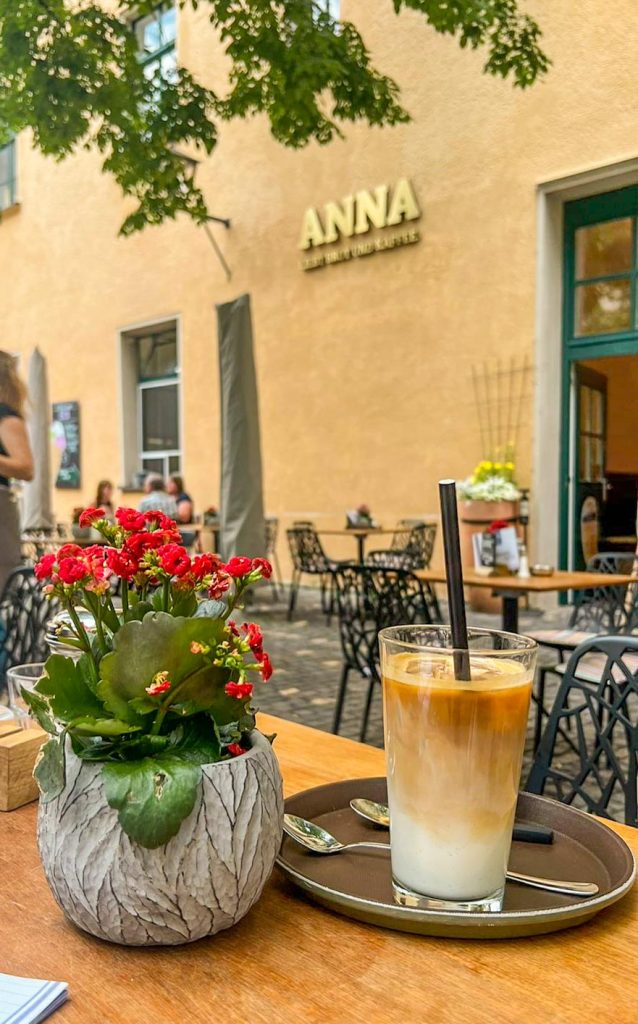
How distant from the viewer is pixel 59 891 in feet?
2.21

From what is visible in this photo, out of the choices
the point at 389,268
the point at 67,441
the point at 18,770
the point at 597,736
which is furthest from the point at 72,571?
the point at 67,441

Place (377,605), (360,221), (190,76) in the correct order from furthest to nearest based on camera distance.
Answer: (360,221) → (190,76) → (377,605)

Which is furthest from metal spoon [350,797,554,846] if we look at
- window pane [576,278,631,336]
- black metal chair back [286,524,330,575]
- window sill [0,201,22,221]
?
window sill [0,201,22,221]

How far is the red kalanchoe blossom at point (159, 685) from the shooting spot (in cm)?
65

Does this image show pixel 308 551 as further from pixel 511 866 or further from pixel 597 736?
pixel 511 866

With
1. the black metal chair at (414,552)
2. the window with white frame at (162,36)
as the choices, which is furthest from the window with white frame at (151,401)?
the black metal chair at (414,552)

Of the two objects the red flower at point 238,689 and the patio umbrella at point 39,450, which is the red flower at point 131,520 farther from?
the patio umbrella at point 39,450

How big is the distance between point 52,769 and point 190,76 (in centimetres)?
560

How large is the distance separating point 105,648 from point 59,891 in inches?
7.8

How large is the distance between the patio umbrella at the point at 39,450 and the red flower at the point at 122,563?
8229 millimetres

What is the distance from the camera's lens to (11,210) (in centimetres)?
1452

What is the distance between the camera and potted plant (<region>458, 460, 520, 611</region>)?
7.20m

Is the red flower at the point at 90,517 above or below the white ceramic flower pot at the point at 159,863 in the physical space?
above

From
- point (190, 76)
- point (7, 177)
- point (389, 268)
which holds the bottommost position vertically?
point (389, 268)
